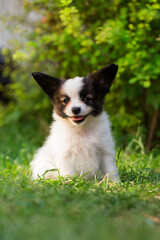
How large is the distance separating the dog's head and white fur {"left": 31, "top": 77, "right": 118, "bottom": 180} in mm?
11

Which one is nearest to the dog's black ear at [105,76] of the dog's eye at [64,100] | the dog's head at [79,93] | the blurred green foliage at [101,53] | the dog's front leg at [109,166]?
the dog's head at [79,93]

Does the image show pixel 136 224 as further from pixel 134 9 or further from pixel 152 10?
pixel 134 9

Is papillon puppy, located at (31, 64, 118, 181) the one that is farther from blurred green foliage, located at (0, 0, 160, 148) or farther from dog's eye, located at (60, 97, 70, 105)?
blurred green foliage, located at (0, 0, 160, 148)

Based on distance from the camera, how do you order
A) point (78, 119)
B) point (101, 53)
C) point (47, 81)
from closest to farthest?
point (78, 119), point (47, 81), point (101, 53)

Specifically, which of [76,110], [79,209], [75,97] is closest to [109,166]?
[76,110]

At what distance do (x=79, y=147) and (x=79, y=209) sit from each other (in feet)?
3.81

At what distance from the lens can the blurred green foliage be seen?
4.70 meters

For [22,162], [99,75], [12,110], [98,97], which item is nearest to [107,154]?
[98,97]

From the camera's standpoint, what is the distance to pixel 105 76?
12.0 ft

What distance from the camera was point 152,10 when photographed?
4.36 m

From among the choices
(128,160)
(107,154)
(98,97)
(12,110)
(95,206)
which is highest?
(98,97)

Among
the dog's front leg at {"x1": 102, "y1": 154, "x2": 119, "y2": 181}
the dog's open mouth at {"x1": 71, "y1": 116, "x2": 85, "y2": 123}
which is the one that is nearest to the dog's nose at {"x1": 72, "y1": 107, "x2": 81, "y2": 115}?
the dog's open mouth at {"x1": 71, "y1": 116, "x2": 85, "y2": 123}

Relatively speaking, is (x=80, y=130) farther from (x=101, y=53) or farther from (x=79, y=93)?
(x=101, y=53)

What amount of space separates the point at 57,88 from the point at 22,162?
1.66 meters
